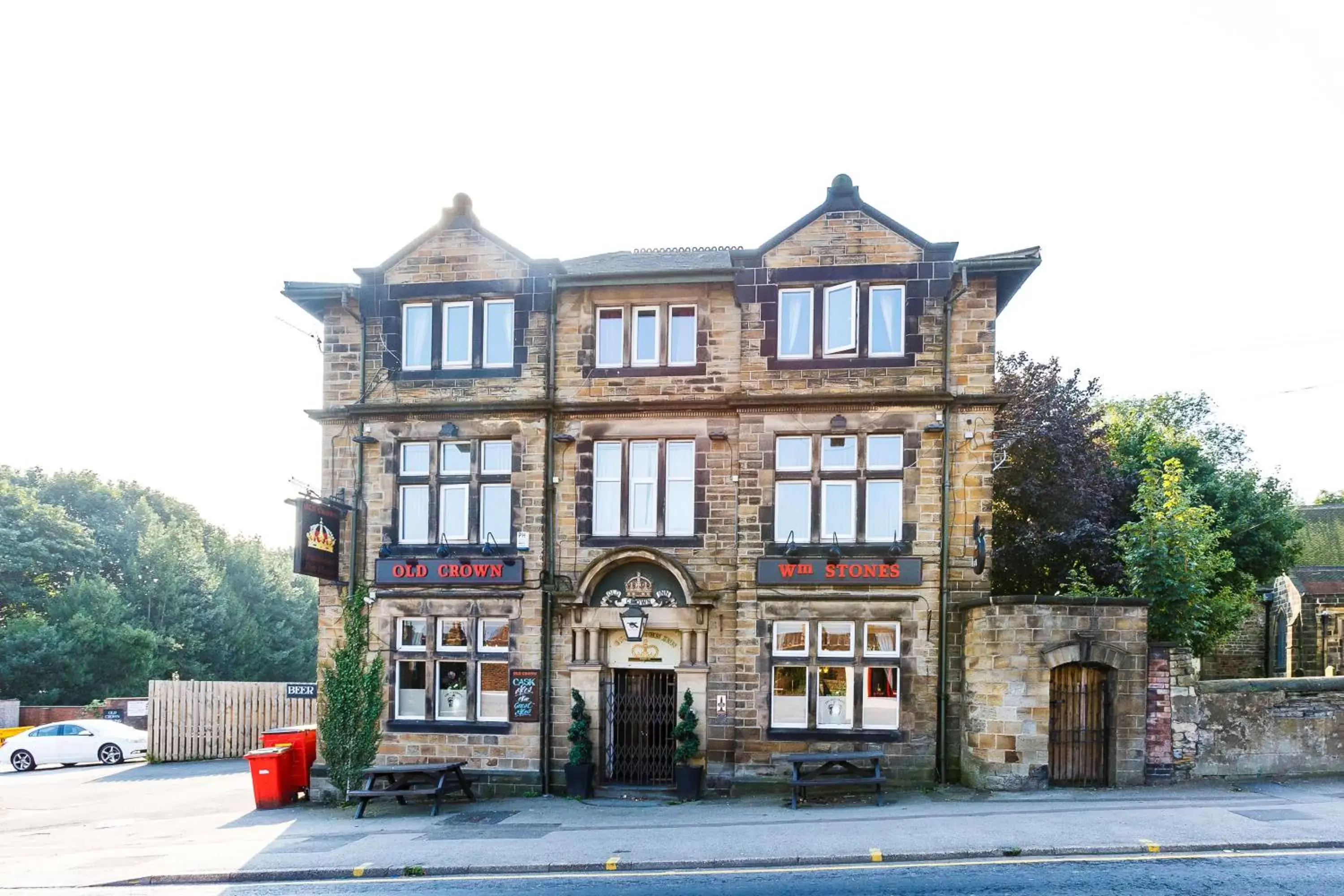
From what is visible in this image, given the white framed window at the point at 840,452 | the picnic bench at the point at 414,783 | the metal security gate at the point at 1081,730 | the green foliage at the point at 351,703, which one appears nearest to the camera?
the metal security gate at the point at 1081,730

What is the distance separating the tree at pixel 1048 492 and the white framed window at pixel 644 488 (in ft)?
29.7

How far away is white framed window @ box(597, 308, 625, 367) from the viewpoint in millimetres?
18766

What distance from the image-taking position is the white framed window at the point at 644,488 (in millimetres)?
18453

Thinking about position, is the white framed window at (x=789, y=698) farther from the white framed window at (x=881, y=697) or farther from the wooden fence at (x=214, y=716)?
the wooden fence at (x=214, y=716)

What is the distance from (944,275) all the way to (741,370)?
3.90m

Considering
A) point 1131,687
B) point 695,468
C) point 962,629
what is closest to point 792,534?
point 695,468

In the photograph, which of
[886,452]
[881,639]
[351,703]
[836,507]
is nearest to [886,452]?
[886,452]

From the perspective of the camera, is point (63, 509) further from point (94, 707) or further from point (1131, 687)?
point (1131, 687)

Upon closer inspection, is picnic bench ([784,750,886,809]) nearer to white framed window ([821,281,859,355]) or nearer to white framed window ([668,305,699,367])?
white framed window ([821,281,859,355])

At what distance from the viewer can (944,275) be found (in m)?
17.7

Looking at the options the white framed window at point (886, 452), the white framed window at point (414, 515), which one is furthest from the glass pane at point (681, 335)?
the white framed window at point (414, 515)

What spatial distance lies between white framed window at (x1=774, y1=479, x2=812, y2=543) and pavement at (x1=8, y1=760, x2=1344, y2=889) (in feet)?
14.9

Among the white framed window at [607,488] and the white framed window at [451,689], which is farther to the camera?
the white framed window at [451,689]

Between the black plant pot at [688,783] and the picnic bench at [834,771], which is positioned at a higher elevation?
the picnic bench at [834,771]
